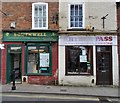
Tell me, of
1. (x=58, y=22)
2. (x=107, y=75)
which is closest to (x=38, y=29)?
(x=58, y=22)

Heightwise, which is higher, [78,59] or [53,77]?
[78,59]

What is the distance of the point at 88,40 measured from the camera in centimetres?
1841

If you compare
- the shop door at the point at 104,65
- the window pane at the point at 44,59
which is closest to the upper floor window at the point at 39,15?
the window pane at the point at 44,59

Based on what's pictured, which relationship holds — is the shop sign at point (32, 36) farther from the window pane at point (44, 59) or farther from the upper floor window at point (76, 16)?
the upper floor window at point (76, 16)

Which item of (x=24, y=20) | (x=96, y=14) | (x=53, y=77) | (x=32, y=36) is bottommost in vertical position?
(x=53, y=77)

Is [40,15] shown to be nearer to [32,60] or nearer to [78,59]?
[32,60]

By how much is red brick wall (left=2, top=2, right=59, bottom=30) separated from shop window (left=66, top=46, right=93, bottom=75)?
2.03 metres

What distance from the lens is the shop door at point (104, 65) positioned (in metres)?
18.5

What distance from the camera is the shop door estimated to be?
18469mm

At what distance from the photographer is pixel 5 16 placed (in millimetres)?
18922

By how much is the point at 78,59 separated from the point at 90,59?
809mm

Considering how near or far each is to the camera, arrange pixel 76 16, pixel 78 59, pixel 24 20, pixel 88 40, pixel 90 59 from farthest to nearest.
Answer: pixel 76 16 → pixel 24 20 → pixel 78 59 → pixel 90 59 → pixel 88 40

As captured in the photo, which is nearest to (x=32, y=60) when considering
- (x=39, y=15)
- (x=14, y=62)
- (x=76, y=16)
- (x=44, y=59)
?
(x=44, y=59)

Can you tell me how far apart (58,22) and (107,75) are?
16.0ft
